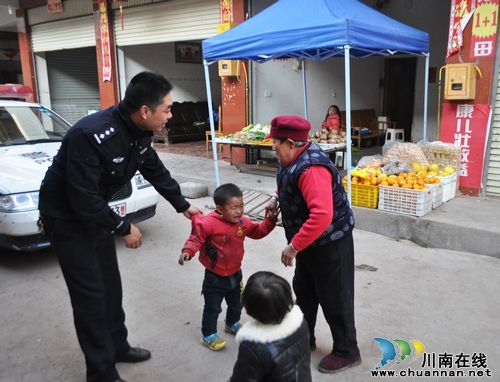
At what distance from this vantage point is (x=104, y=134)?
2.29 meters

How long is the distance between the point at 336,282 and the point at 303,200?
0.53 m

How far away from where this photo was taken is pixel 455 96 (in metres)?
6.11

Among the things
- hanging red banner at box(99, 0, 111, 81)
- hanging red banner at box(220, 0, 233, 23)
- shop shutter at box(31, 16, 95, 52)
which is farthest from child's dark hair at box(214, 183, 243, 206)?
shop shutter at box(31, 16, 95, 52)

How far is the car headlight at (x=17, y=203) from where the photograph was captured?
4.28 m

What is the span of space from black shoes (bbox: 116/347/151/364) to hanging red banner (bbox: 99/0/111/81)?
1089 centimetres

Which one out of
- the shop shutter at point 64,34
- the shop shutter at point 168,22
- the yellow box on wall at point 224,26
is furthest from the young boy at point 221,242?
the shop shutter at point 64,34

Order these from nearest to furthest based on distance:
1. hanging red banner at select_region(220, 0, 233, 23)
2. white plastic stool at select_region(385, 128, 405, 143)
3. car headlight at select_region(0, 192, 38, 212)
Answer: car headlight at select_region(0, 192, 38, 212) < hanging red banner at select_region(220, 0, 233, 23) < white plastic stool at select_region(385, 128, 405, 143)

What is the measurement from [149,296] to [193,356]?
1.07 metres

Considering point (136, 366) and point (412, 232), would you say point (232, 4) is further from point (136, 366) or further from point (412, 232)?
point (136, 366)

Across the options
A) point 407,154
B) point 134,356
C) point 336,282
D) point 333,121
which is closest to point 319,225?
point 336,282

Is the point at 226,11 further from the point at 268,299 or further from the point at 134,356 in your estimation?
the point at 268,299

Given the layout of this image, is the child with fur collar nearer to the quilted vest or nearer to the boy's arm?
the quilted vest

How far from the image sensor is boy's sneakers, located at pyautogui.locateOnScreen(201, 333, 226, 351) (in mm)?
3072

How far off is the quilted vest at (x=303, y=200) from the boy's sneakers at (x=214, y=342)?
965 mm
